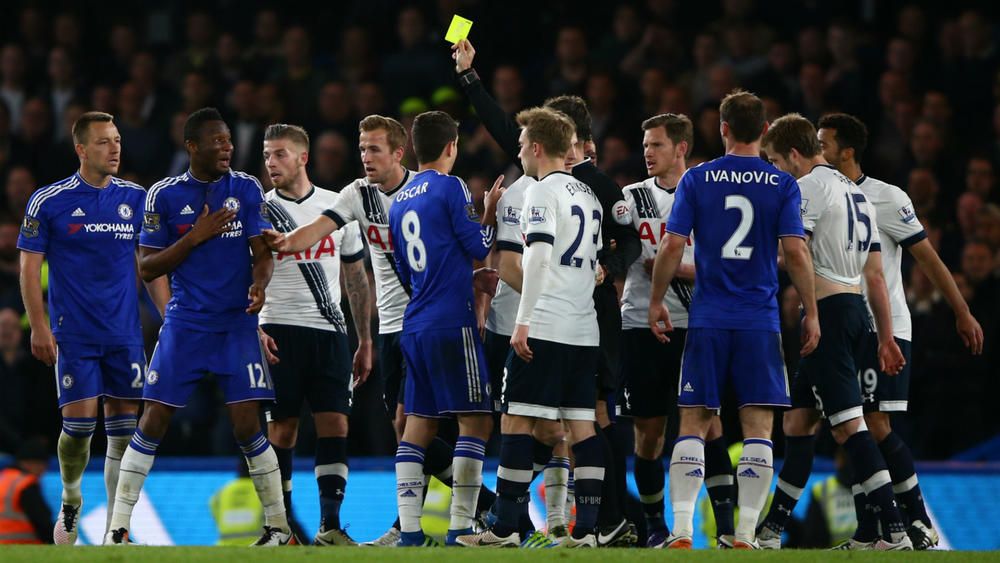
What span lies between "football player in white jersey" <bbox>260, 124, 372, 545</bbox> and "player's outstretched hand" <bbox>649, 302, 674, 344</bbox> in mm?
2194

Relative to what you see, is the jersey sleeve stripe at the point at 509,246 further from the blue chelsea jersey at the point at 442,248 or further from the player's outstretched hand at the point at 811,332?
the player's outstretched hand at the point at 811,332

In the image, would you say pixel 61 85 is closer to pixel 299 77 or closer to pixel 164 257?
pixel 299 77

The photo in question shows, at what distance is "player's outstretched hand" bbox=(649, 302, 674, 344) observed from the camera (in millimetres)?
8273

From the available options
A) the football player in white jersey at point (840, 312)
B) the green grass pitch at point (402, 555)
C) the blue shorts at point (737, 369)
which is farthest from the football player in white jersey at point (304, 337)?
the football player in white jersey at point (840, 312)

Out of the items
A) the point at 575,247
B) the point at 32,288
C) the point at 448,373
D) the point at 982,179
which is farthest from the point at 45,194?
the point at 982,179

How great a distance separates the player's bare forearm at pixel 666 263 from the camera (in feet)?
27.0

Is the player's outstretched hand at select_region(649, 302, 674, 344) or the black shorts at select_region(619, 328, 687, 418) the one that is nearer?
the player's outstretched hand at select_region(649, 302, 674, 344)

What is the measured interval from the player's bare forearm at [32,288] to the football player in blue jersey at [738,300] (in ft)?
12.3

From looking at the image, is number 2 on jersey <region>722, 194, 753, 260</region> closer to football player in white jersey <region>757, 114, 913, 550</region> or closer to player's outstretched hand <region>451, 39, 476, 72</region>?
football player in white jersey <region>757, 114, 913, 550</region>

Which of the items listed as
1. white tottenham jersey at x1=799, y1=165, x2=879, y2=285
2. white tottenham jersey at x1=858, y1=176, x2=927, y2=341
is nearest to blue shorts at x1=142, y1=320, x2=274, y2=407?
white tottenham jersey at x1=799, y1=165, x2=879, y2=285

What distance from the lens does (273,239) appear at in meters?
8.39

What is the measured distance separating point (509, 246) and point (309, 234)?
1207mm

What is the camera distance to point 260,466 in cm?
837

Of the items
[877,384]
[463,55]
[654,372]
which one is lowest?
[877,384]
